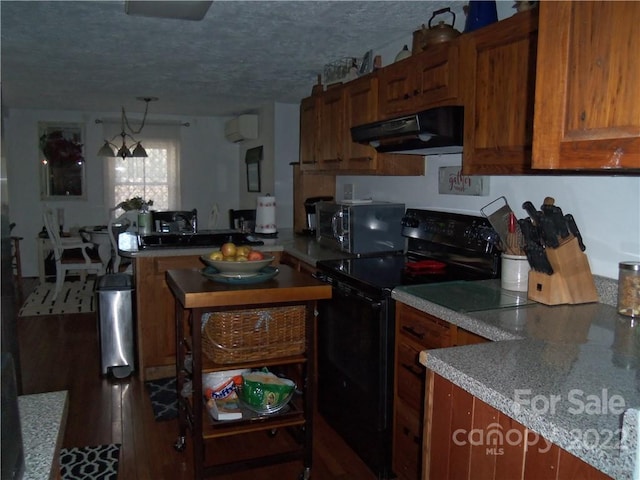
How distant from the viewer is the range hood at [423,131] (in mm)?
2260

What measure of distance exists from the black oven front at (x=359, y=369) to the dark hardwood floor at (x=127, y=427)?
124mm

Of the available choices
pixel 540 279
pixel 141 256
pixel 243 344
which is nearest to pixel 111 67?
pixel 141 256

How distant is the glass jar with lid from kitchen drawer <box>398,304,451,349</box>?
565 millimetres

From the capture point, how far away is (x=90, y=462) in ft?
8.05

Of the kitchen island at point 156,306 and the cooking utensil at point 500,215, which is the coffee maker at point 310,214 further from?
the cooking utensil at point 500,215

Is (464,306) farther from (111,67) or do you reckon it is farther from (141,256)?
(111,67)

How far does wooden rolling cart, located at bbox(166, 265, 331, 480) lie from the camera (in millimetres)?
2088

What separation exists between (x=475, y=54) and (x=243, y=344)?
1515mm

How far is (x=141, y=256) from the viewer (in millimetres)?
3346

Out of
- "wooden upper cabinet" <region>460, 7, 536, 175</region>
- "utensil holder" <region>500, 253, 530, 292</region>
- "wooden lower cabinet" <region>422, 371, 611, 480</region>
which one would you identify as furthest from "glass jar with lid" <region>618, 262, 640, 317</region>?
"wooden lower cabinet" <region>422, 371, 611, 480</region>

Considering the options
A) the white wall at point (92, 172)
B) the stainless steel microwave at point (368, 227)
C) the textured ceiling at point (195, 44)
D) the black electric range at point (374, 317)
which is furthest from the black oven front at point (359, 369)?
the white wall at point (92, 172)

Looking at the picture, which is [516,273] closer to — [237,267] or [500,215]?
[500,215]

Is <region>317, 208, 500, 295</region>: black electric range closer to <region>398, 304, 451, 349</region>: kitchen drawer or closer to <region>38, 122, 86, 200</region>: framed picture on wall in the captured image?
<region>398, 304, 451, 349</region>: kitchen drawer

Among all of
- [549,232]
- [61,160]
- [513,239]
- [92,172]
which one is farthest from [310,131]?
[61,160]
